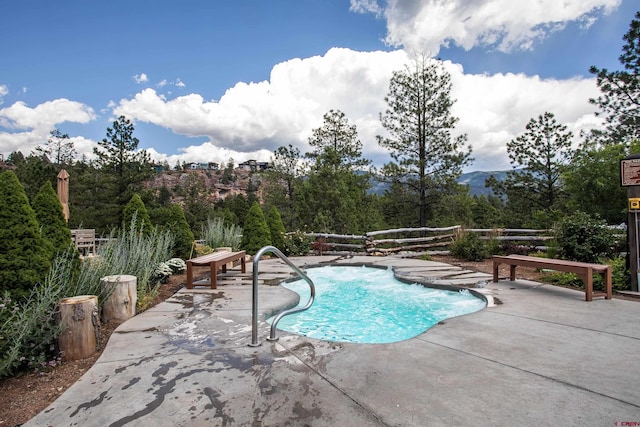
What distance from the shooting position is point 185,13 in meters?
7.58

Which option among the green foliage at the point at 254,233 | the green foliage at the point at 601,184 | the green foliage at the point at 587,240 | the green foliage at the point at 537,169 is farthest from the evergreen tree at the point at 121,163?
the green foliage at the point at 601,184

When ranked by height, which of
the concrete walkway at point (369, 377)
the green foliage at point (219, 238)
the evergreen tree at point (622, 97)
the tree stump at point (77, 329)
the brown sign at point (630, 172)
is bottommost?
the concrete walkway at point (369, 377)

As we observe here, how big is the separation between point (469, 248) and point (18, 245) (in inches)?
350

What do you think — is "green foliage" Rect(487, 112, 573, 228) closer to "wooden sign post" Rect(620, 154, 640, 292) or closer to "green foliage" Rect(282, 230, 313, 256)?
"green foliage" Rect(282, 230, 313, 256)

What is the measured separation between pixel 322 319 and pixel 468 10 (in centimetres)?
841

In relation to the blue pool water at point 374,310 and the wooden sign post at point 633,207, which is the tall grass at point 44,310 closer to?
the blue pool water at point 374,310

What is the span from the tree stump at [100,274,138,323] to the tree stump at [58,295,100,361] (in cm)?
71

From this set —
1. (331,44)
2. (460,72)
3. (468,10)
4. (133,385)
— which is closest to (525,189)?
(460,72)

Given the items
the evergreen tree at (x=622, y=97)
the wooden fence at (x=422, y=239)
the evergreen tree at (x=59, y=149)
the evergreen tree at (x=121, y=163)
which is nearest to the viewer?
the wooden fence at (x=422, y=239)

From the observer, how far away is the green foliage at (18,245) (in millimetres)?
2802

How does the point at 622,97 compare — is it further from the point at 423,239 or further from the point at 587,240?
the point at 587,240

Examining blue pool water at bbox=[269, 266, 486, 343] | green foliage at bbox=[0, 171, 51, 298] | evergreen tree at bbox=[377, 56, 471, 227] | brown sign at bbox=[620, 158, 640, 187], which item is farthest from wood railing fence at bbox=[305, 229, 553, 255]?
green foliage at bbox=[0, 171, 51, 298]

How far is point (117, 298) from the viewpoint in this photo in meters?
3.61

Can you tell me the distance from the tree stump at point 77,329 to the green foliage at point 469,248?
8.35 metres
